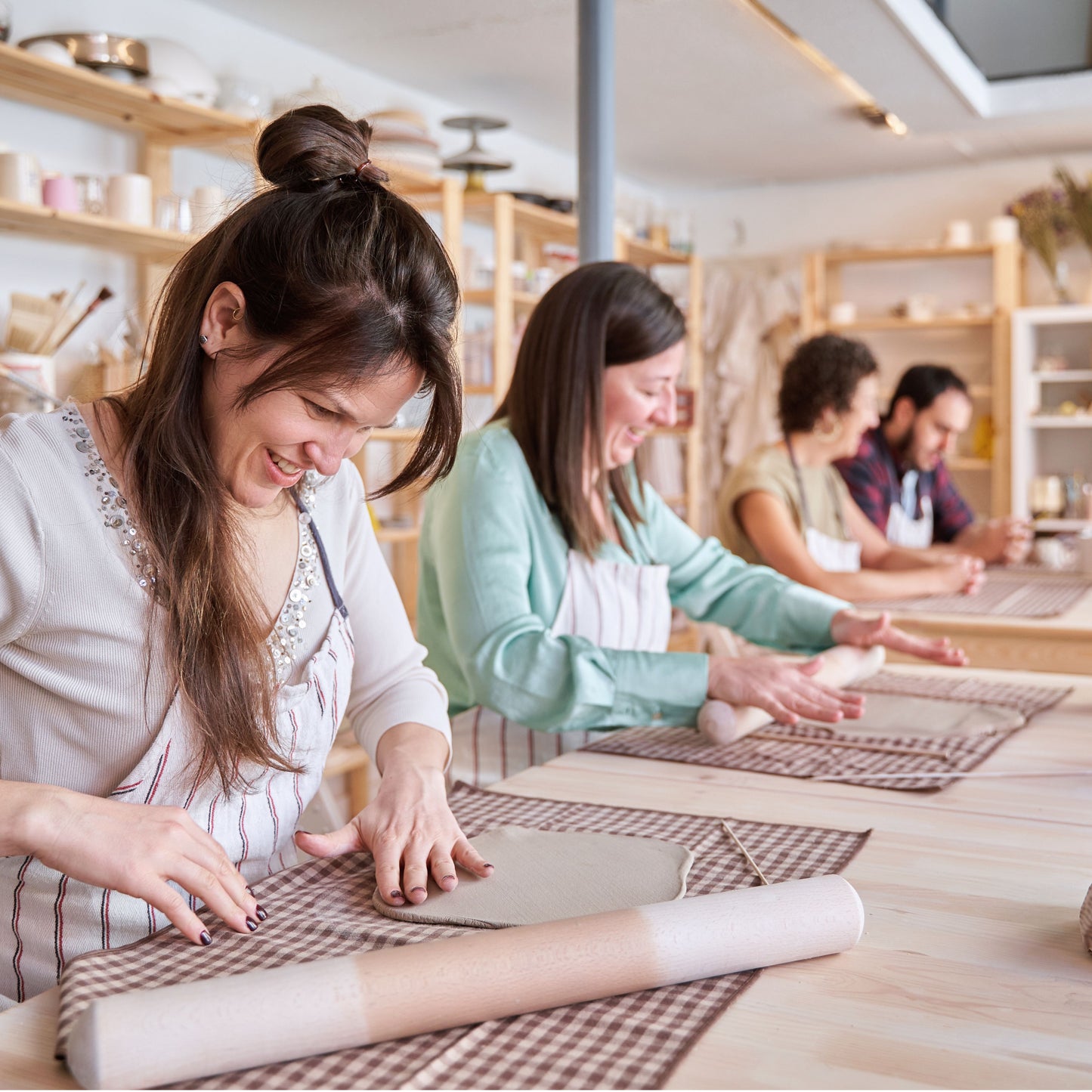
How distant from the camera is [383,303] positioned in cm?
99

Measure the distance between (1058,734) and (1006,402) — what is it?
13.5 feet

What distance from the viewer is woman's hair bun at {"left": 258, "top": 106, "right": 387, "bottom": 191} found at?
103cm

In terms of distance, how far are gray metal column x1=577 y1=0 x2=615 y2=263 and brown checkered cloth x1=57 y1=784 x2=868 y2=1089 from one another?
1.50m

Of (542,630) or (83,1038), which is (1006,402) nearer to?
(542,630)

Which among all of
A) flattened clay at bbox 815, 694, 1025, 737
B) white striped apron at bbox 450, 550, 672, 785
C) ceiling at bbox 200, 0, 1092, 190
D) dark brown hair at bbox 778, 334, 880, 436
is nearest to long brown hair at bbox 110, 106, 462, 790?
white striped apron at bbox 450, 550, 672, 785

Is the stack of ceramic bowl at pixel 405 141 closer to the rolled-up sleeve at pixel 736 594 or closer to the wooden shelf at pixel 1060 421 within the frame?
the rolled-up sleeve at pixel 736 594

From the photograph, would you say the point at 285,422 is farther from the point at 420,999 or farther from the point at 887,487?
the point at 887,487

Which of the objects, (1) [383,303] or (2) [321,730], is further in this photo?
(2) [321,730]

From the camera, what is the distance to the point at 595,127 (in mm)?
2367

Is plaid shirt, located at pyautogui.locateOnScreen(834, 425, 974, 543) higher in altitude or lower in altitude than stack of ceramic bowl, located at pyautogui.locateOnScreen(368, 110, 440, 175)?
lower

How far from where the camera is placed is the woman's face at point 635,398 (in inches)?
70.3

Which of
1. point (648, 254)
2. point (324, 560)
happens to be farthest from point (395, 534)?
point (324, 560)

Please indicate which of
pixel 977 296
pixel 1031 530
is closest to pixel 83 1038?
pixel 1031 530

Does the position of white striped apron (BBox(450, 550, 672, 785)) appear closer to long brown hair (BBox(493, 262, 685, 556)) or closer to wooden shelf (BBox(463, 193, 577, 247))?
long brown hair (BBox(493, 262, 685, 556))
